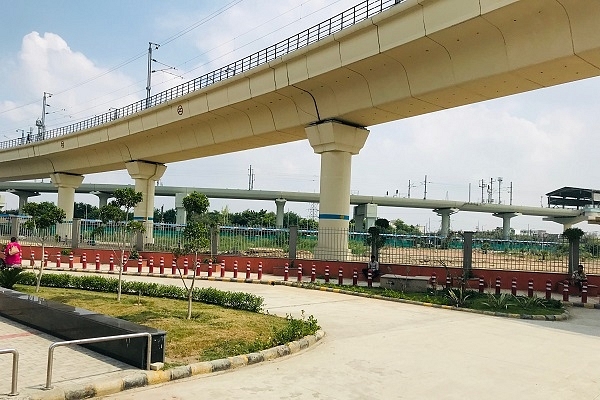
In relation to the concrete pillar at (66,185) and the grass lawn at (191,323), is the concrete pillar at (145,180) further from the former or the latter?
the grass lawn at (191,323)

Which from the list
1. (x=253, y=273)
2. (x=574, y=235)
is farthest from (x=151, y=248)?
(x=574, y=235)

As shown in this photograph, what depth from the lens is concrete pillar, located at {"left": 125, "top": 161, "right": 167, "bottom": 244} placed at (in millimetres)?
35625

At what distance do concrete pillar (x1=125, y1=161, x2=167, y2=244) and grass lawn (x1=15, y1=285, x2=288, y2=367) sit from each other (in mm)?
20987

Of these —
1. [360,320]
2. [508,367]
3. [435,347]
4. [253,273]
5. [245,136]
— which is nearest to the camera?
[508,367]

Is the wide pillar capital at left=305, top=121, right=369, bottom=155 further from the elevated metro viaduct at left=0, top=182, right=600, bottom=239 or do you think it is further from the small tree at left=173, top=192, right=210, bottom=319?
the elevated metro viaduct at left=0, top=182, right=600, bottom=239

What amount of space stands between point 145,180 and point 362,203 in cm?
5319

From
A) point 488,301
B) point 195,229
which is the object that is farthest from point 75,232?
point 488,301

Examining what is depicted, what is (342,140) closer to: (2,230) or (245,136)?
(245,136)

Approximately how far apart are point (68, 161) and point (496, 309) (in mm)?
37469

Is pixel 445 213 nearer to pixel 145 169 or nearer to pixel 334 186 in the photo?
pixel 145 169

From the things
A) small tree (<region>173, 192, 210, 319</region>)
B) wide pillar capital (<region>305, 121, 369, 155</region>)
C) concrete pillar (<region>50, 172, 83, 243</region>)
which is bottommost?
small tree (<region>173, 192, 210, 319</region>)

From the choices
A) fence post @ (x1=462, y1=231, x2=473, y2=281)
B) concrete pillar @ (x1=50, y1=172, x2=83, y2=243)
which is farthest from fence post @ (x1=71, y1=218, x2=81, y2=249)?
fence post @ (x1=462, y1=231, x2=473, y2=281)

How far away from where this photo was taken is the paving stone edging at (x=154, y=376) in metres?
5.82

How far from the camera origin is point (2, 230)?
28.4 metres
